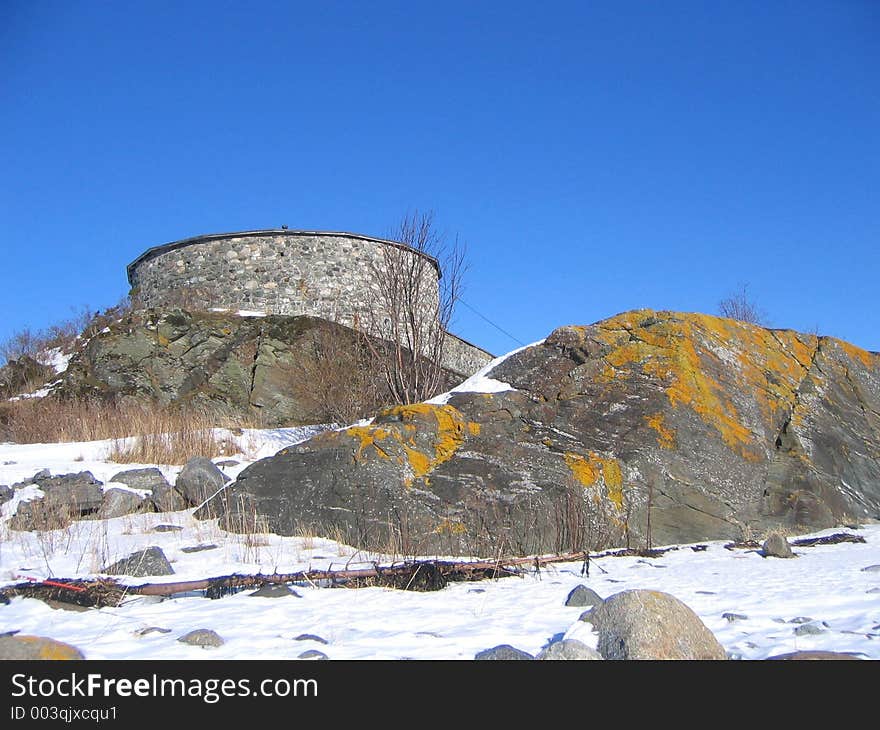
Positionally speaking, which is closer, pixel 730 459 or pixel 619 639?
pixel 619 639

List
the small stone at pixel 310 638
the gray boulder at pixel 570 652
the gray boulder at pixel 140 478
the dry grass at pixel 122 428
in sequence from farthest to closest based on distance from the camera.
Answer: the dry grass at pixel 122 428 < the gray boulder at pixel 140 478 < the small stone at pixel 310 638 < the gray boulder at pixel 570 652

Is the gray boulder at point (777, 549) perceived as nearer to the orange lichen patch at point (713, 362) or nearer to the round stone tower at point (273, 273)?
the orange lichen patch at point (713, 362)

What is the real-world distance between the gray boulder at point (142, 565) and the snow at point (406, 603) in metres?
0.16

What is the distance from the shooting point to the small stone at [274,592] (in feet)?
12.4

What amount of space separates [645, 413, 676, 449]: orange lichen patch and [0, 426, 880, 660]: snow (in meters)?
0.93

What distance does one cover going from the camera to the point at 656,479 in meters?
5.95

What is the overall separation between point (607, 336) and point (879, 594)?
161 inches

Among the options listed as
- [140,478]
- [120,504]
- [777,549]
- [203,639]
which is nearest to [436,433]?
[777,549]

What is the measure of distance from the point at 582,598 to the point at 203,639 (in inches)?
74.3

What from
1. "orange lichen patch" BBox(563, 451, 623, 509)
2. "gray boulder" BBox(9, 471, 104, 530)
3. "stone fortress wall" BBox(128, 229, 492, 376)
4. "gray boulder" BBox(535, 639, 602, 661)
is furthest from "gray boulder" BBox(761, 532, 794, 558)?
"stone fortress wall" BBox(128, 229, 492, 376)

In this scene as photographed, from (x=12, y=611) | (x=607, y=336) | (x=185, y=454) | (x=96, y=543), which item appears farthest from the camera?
(x=185, y=454)

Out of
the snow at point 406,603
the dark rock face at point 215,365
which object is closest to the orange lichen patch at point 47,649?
the snow at point 406,603
